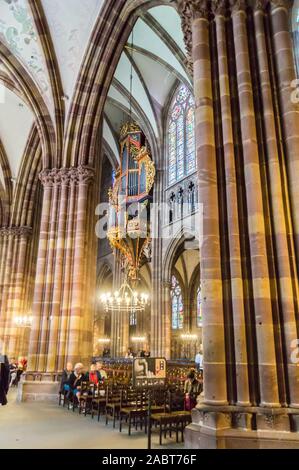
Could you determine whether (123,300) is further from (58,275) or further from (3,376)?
(3,376)

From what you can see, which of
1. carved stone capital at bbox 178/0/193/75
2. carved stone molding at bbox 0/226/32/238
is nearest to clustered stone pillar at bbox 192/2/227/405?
carved stone capital at bbox 178/0/193/75

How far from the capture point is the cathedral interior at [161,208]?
5.05 metres

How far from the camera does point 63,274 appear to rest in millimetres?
11781

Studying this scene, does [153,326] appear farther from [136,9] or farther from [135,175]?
[136,9]

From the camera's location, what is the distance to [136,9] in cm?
1188

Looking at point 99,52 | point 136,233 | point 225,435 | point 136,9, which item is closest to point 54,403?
point 225,435

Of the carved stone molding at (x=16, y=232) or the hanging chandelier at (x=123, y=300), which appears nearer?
the hanging chandelier at (x=123, y=300)

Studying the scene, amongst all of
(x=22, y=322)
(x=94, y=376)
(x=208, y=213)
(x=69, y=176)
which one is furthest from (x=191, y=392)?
(x=22, y=322)

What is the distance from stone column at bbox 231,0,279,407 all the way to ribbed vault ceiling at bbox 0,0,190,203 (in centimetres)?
756

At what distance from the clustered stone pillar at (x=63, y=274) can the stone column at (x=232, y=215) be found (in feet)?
23.2

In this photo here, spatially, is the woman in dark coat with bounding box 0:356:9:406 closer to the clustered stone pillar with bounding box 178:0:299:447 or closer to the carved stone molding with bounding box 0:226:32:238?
the clustered stone pillar with bounding box 178:0:299:447

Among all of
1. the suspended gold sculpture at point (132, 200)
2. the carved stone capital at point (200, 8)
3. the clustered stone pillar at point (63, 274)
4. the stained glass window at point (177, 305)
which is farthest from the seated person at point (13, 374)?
the carved stone capital at point (200, 8)

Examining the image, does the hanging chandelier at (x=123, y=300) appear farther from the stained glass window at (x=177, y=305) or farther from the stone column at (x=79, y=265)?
the stained glass window at (x=177, y=305)

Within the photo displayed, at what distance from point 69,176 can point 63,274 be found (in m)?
3.41
